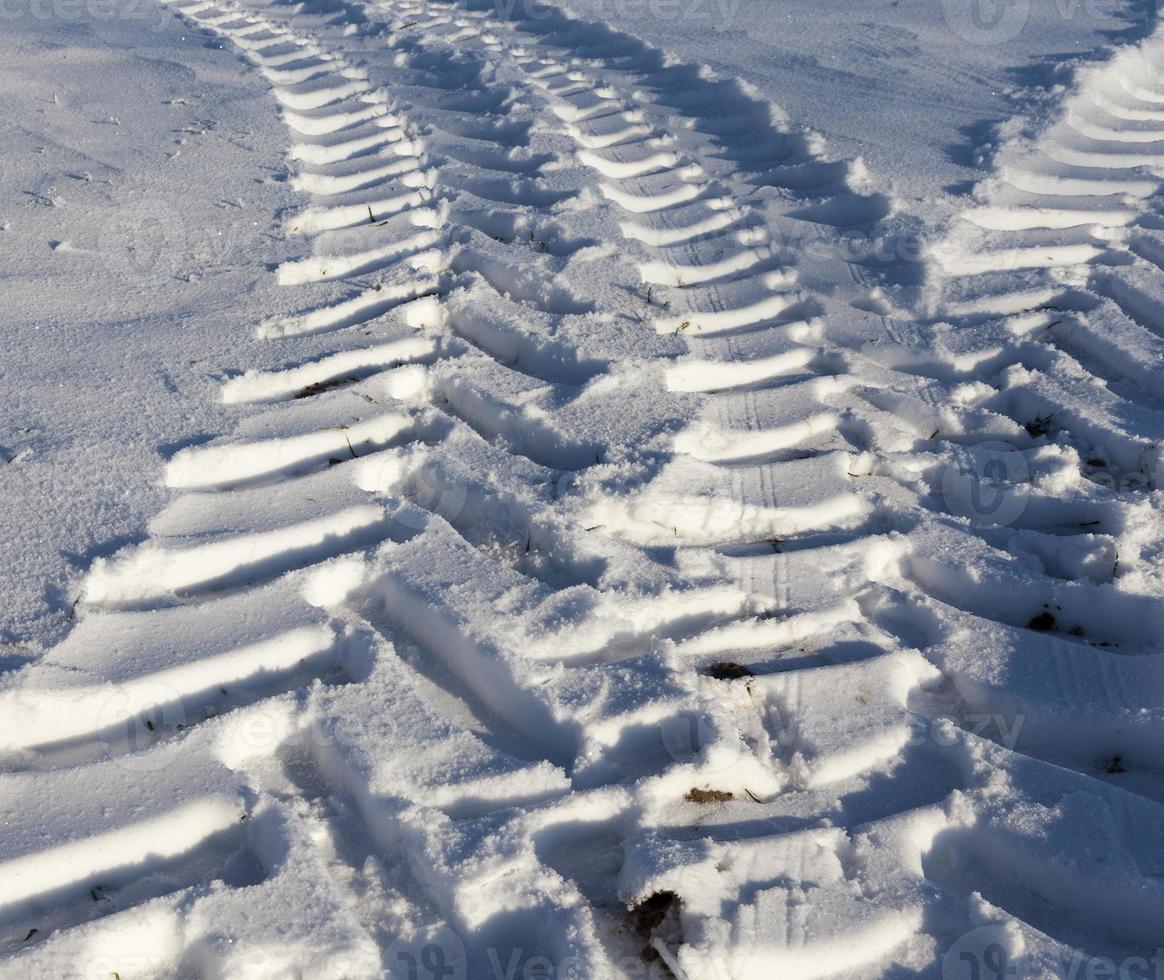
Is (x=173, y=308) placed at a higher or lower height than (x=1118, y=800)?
higher

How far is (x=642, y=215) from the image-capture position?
11.6 ft

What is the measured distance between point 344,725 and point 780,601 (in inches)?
34.7

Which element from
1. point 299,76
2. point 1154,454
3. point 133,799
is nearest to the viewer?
point 133,799

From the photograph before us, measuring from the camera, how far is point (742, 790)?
1.79 meters

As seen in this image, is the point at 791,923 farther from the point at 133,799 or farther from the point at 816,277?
the point at 816,277

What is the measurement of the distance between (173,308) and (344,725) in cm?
153

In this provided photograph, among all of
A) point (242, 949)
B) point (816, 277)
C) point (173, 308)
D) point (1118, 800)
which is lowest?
point (242, 949)

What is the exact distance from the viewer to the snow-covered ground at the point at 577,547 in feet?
5.27

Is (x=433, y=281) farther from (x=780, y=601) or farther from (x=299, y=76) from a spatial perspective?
(x=299, y=76)

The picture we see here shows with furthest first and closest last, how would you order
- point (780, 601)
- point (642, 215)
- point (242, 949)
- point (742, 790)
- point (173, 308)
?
point (642, 215), point (173, 308), point (780, 601), point (742, 790), point (242, 949)

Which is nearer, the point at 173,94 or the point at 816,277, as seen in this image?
the point at 816,277

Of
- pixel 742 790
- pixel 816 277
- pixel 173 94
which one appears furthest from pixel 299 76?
pixel 742 790

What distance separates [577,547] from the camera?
218cm

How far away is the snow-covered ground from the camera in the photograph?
5.27ft
